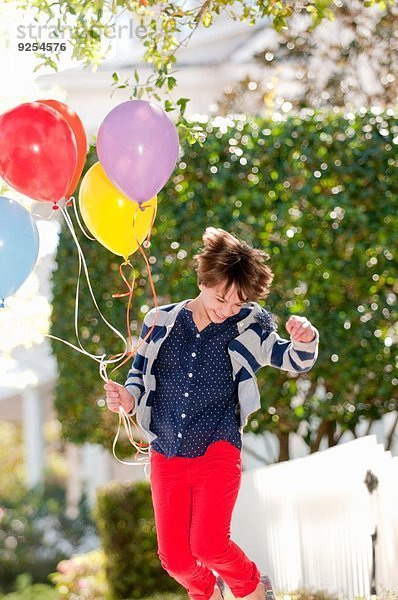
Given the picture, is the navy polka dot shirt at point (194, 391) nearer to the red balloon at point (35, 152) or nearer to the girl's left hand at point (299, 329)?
the girl's left hand at point (299, 329)

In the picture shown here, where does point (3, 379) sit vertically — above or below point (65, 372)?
below

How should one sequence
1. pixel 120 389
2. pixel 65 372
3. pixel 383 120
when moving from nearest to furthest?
pixel 120 389 < pixel 383 120 < pixel 65 372

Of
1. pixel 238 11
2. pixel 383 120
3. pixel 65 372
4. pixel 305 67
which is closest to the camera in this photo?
pixel 383 120

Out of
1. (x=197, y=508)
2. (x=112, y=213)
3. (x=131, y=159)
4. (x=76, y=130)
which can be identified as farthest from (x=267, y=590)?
(x=76, y=130)

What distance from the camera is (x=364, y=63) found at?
1229 cm

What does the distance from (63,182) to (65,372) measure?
347 cm

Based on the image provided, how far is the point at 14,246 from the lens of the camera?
4520mm

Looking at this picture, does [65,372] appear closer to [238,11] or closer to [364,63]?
[364,63]

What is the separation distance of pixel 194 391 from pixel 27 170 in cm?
114

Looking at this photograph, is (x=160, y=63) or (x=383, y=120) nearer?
(x=160, y=63)

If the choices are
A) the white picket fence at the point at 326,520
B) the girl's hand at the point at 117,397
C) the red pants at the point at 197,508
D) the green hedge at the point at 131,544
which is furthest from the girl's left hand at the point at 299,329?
the green hedge at the point at 131,544

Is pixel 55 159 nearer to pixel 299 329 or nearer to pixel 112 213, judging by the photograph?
pixel 112 213

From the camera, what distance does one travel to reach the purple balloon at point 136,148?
14.7ft

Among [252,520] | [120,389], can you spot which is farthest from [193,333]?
[252,520]
